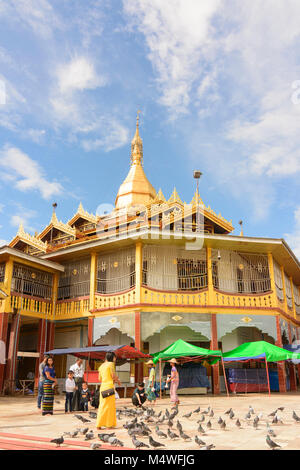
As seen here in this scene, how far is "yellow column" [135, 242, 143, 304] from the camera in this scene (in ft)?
57.2

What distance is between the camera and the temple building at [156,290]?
1745 cm

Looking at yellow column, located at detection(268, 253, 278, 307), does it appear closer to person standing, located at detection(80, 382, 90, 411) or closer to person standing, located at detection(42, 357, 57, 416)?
person standing, located at detection(80, 382, 90, 411)

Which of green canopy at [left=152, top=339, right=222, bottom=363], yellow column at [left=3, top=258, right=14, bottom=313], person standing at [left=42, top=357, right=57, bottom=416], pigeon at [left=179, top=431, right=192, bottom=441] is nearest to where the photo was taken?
pigeon at [left=179, top=431, right=192, bottom=441]

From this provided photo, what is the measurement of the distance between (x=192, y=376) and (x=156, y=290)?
368 cm

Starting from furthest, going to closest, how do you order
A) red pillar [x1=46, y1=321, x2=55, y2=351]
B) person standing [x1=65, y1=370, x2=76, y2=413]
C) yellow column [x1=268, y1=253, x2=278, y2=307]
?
red pillar [x1=46, y1=321, x2=55, y2=351] < yellow column [x1=268, y1=253, x2=278, y2=307] < person standing [x1=65, y1=370, x2=76, y2=413]

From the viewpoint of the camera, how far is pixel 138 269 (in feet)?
58.4

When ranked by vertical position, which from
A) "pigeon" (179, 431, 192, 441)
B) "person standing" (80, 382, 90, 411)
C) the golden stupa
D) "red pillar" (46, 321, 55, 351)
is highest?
the golden stupa

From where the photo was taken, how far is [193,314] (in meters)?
17.5

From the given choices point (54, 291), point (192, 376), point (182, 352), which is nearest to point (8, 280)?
point (54, 291)

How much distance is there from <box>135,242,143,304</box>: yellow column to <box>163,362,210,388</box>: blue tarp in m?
3.24

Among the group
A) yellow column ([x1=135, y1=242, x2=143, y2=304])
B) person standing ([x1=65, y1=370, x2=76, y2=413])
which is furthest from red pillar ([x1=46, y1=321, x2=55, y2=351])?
person standing ([x1=65, y1=370, x2=76, y2=413])

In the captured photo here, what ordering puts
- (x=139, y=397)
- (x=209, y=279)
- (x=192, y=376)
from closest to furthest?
(x=139, y=397), (x=192, y=376), (x=209, y=279)

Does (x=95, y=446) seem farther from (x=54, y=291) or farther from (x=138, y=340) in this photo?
(x=54, y=291)
